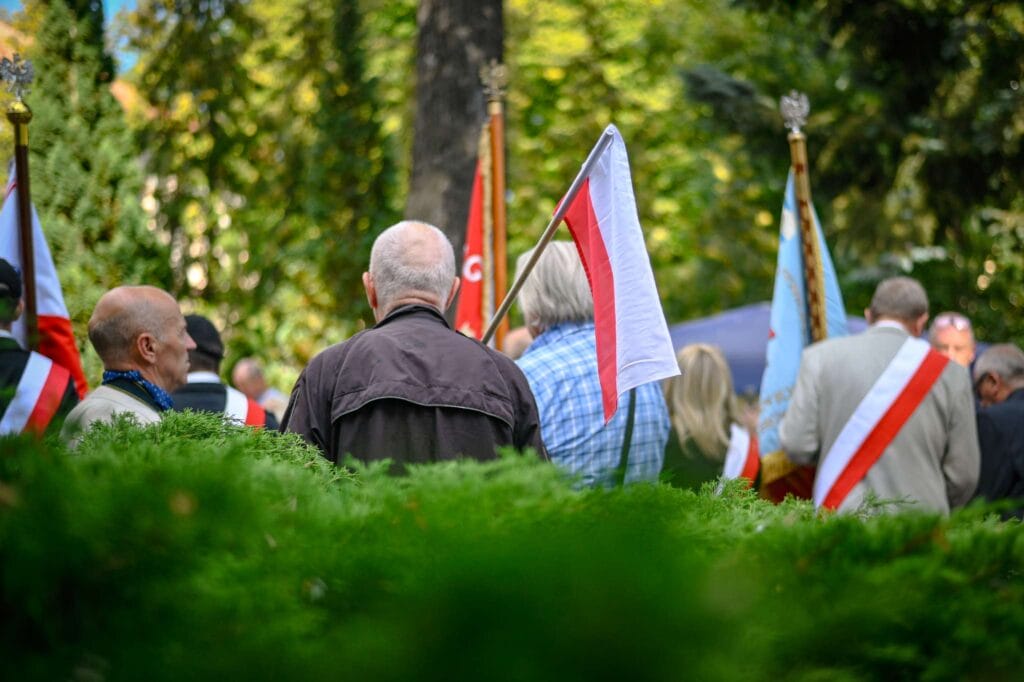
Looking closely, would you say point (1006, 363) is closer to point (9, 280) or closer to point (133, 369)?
Result: point (133, 369)

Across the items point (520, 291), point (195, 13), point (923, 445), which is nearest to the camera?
point (520, 291)

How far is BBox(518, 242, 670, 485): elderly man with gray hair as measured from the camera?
4551 mm

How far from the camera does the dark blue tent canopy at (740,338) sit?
13.8 meters

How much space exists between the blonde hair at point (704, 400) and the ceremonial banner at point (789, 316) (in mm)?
193

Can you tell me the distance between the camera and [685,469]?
2102 mm

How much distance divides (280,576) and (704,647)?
0.56 meters

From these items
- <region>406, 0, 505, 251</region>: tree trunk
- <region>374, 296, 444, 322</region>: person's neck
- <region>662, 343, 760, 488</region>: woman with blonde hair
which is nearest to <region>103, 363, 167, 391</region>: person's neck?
<region>374, 296, 444, 322</region>: person's neck

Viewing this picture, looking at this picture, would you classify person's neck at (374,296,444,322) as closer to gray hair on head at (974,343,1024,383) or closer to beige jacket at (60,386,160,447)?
beige jacket at (60,386,160,447)

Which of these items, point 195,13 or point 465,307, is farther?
point 195,13

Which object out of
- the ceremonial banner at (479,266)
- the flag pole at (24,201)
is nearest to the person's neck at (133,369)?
the flag pole at (24,201)

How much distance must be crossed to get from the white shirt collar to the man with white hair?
2.31 metres

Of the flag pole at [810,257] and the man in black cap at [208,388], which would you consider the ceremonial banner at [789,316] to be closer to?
the flag pole at [810,257]

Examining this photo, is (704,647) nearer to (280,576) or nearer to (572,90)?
(280,576)

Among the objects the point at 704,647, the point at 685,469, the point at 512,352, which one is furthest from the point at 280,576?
the point at 512,352
